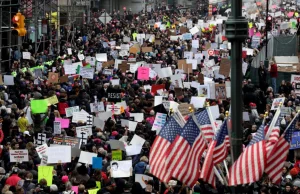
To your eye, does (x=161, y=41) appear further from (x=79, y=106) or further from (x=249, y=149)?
(x=249, y=149)

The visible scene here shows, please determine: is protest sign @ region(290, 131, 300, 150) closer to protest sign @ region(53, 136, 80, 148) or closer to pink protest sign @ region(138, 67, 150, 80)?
protest sign @ region(53, 136, 80, 148)

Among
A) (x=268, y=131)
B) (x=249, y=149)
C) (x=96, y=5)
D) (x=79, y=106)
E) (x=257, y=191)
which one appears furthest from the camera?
(x=96, y=5)

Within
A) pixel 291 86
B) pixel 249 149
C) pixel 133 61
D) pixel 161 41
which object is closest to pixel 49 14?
pixel 161 41

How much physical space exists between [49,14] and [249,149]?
38.8m

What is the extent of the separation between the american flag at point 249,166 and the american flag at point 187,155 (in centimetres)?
76

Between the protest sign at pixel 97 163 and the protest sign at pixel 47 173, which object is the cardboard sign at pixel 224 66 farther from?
the protest sign at pixel 47 173

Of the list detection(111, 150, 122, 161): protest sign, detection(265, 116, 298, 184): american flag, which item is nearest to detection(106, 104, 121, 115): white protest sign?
detection(111, 150, 122, 161): protest sign

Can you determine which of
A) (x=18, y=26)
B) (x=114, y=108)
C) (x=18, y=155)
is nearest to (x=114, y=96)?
(x=114, y=108)

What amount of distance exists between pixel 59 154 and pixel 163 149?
534cm

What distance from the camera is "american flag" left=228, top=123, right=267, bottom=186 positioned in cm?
1245

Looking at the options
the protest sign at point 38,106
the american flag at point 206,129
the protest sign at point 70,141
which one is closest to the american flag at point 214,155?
the american flag at point 206,129

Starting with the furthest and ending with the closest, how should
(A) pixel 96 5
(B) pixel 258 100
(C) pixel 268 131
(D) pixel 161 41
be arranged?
(A) pixel 96 5
(D) pixel 161 41
(B) pixel 258 100
(C) pixel 268 131

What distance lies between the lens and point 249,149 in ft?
41.6

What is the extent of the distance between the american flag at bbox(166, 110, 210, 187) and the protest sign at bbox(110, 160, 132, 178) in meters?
4.40
